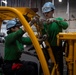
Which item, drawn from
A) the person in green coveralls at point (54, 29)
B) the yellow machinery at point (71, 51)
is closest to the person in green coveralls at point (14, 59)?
the person in green coveralls at point (54, 29)

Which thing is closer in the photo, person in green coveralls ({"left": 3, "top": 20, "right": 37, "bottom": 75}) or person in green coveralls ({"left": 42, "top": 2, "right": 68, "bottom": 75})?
person in green coveralls ({"left": 42, "top": 2, "right": 68, "bottom": 75})

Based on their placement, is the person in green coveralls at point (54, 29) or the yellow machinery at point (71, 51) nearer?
the yellow machinery at point (71, 51)

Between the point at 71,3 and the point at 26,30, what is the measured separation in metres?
15.4

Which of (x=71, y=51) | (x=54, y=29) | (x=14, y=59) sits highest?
(x=54, y=29)

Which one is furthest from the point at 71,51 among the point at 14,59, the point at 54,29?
the point at 14,59

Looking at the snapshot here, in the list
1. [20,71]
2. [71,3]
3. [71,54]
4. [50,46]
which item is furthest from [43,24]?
[71,3]

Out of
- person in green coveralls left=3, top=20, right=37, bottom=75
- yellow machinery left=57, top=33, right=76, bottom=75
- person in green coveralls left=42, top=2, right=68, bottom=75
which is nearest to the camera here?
A: yellow machinery left=57, top=33, right=76, bottom=75

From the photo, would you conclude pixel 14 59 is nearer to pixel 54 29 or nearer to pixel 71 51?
pixel 54 29

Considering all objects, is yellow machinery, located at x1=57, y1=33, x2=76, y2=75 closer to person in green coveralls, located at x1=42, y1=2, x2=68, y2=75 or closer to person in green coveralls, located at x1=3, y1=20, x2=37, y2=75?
person in green coveralls, located at x1=42, y1=2, x2=68, y2=75

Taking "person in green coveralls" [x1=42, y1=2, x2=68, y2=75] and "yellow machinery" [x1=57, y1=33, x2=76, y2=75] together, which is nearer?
"yellow machinery" [x1=57, y1=33, x2=76, y2=75]

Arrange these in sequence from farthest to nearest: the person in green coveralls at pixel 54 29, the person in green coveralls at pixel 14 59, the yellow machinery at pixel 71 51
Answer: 1. the person in green coveralls at pixel 14 59
2. the person in green coveralls at pixel 54 29
3. the yellow machinery at pixel 71 51

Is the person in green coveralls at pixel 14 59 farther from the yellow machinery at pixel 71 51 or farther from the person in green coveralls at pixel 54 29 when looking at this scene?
the yellow machinery at pixel 71 51

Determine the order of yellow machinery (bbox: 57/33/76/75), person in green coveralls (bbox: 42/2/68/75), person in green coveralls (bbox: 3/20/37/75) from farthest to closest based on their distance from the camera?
A: 1. person in green coveralls (bbox: 3/20/37/75)
2. person in green coveralls (bbox: 42/2/68/75)
3. yellow machinery (bbox: 57/33/76/75)

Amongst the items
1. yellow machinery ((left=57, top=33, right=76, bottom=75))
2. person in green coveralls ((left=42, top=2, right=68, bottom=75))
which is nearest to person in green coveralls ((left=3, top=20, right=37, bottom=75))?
person in green coveralls ((left=42, top=2, right=68, bottom=75))
